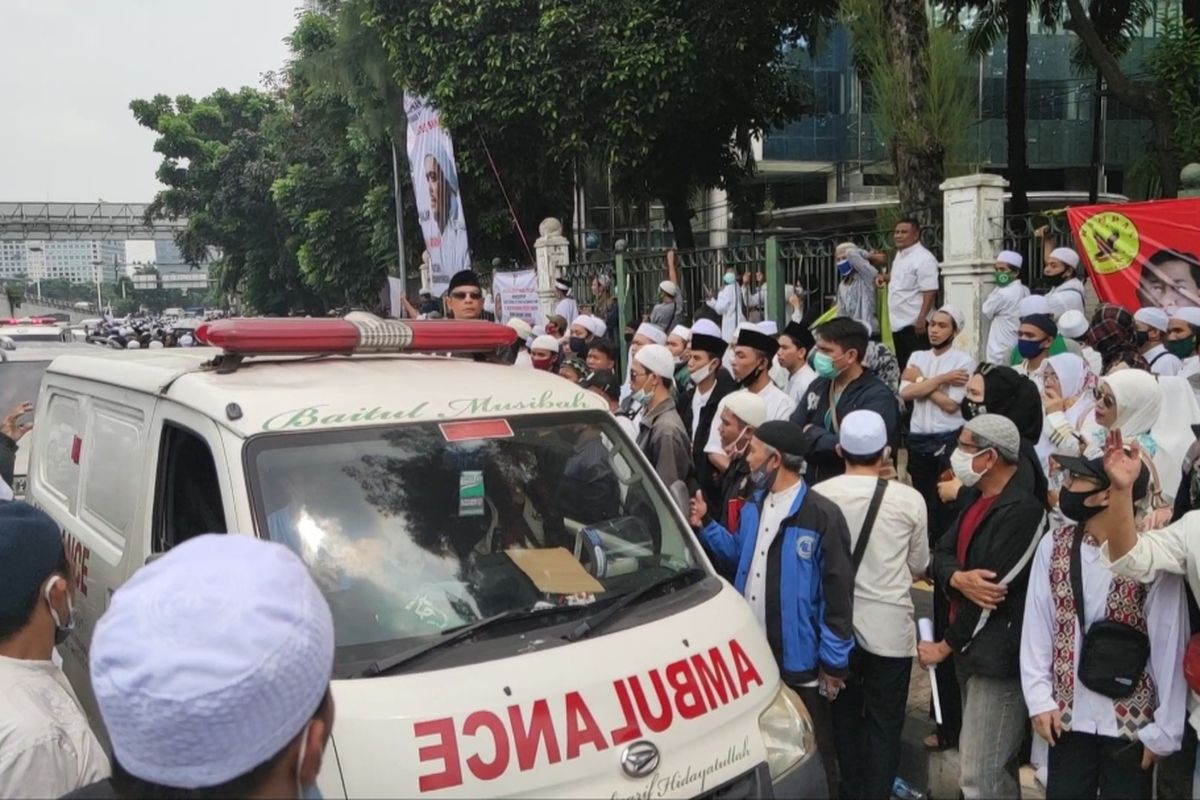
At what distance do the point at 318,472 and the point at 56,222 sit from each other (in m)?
64.5

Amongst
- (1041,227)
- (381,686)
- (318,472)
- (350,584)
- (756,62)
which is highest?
(756,62)

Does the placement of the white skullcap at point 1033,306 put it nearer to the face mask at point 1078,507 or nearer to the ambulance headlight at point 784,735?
the face mask at point 1078,507

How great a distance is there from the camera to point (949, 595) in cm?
353

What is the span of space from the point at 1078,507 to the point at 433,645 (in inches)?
74.8

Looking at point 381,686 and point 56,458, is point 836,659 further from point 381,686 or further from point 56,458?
point 56,458

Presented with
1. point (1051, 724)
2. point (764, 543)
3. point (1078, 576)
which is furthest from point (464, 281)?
point (1051, 724)

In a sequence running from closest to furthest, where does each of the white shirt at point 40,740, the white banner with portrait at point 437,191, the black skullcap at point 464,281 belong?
1. the white shirt at point 40,740
2. the black skullcap at point 464,281
3. the white banner with portrait at point 437,191

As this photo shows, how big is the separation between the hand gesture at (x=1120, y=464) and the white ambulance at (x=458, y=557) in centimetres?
115

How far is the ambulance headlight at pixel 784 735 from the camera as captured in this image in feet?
8.95

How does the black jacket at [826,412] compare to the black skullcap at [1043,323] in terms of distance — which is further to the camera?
the black skullcap at [1043,323]

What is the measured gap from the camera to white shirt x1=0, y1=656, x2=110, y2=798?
1.90m

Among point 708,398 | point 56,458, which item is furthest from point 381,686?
point 708,398

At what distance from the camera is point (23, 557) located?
7.13 ft

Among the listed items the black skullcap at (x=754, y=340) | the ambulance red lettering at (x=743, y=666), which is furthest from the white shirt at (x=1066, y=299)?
the ambulance red lettering at (x=743, y=666)
